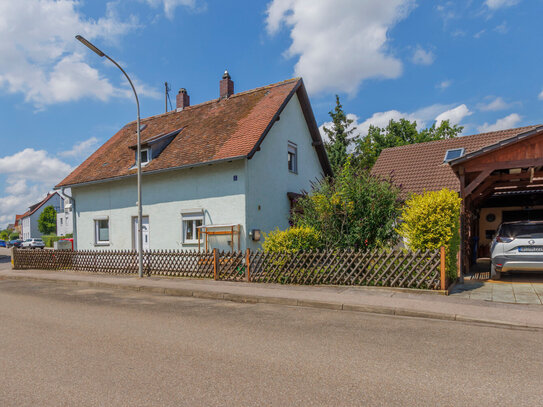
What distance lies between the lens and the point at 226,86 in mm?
20219

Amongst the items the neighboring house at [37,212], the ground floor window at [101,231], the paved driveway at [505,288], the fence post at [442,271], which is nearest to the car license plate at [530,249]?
the paved driveway at [505,288]

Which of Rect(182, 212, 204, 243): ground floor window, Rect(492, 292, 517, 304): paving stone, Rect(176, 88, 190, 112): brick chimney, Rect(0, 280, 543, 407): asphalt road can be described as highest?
Rect(176, 88, 190, 112): brick chimney

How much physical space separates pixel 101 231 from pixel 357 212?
13.4 m

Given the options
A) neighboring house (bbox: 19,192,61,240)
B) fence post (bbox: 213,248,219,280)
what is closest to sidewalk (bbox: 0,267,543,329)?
fence post (bbox: 213,248,219,280)

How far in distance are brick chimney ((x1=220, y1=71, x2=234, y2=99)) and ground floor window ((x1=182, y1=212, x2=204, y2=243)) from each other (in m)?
7.63

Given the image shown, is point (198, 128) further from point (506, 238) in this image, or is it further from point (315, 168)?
point (506, 238)

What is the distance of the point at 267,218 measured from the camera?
15570mm

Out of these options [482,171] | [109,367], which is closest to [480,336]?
[109,367]

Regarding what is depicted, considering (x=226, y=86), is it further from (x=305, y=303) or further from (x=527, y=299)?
(x=527, y=299)

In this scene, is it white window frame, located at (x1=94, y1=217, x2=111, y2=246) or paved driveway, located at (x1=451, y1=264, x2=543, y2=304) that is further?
white window frame, located at (x1=94, y1=217, x2=111, y2=246)

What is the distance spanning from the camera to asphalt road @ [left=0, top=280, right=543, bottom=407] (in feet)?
11.9

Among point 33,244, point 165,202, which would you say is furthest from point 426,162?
point 33,244

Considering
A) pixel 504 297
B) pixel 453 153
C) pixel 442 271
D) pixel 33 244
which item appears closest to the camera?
pixel 504 297

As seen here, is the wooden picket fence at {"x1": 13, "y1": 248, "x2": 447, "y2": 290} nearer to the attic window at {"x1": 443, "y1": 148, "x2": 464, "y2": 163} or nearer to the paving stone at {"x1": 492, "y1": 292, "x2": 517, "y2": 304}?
the paving stone at {"x1": 492, "y1": 292, "x2": 517, "y2": 304}
